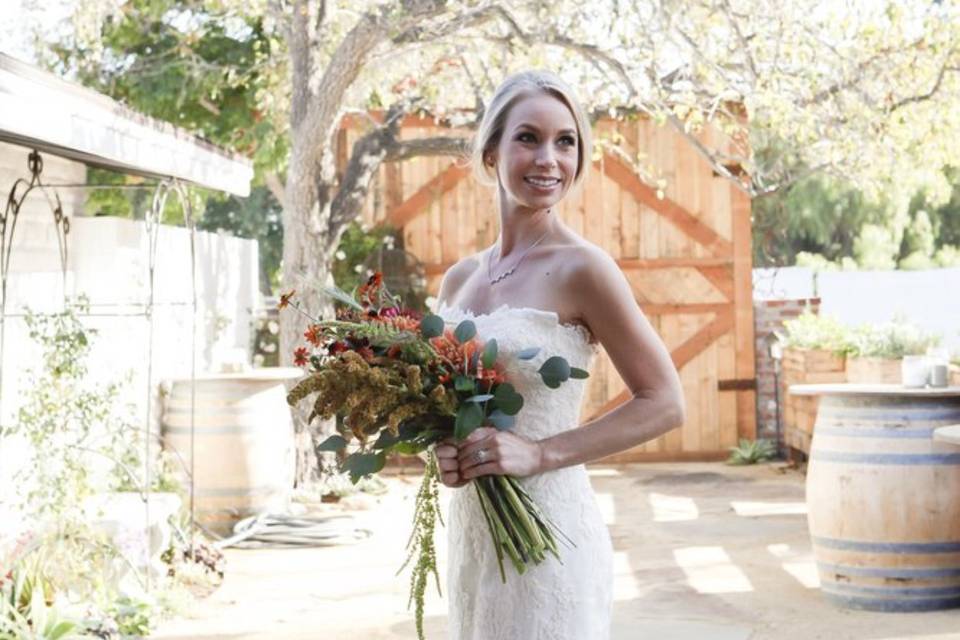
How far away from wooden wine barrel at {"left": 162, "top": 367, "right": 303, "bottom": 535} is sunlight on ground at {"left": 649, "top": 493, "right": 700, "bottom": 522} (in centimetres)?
253

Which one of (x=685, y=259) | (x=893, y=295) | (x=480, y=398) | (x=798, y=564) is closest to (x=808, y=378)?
(x=685, y=259)

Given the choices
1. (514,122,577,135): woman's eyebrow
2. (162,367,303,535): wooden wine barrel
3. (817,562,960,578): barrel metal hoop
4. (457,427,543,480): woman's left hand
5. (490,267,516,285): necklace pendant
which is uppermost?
(514,122,577,135): woman's eyebrow

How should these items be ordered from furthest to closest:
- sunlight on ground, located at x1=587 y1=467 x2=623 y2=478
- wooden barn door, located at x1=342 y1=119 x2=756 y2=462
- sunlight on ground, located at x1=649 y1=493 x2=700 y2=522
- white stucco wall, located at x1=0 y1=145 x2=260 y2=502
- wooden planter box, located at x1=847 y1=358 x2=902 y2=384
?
wooden barn door, located at x1=342 y1=119 x2=756 y2=462
sunlight on ground, located at x1=587 y1=467 x2=623 y2=478
wooden planter box, located at x1=847 y1=358 x2=902 y2=384
sunlight on ground, located at x1=649 y1=493 x2=700 y2=522
white stucco wall, located at x1=0 y1=145 x2=260 y2=502

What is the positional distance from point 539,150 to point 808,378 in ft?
29.3

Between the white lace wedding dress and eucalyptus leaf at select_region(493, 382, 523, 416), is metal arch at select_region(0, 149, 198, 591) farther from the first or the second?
eucalyptus leaf at select_region(493, 382, 523, 416)

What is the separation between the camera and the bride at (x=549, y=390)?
7.59 ft

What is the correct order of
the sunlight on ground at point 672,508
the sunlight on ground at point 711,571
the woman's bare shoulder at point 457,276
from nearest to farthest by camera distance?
the woman's bare shoulder at point 457,276, the sunlight on ground at point 711,571, the sunlight on ground at point 672,508

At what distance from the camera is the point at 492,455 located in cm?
225

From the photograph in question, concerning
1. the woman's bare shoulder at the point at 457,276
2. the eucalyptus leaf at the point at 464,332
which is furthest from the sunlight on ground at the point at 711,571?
the eucalyptus leaf at the point at 464,332

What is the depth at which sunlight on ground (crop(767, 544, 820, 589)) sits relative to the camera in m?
6.71

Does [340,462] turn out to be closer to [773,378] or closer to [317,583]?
[317,583]

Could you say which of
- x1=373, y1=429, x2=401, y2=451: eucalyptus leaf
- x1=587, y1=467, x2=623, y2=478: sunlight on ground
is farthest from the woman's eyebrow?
x1=587, y1=467, x2=623, y2=478: sunlight on ground

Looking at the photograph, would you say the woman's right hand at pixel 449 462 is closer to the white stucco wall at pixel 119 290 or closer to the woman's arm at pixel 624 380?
the woman's arm at pixel 624 380

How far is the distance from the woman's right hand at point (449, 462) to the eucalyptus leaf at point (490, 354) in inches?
5.6
